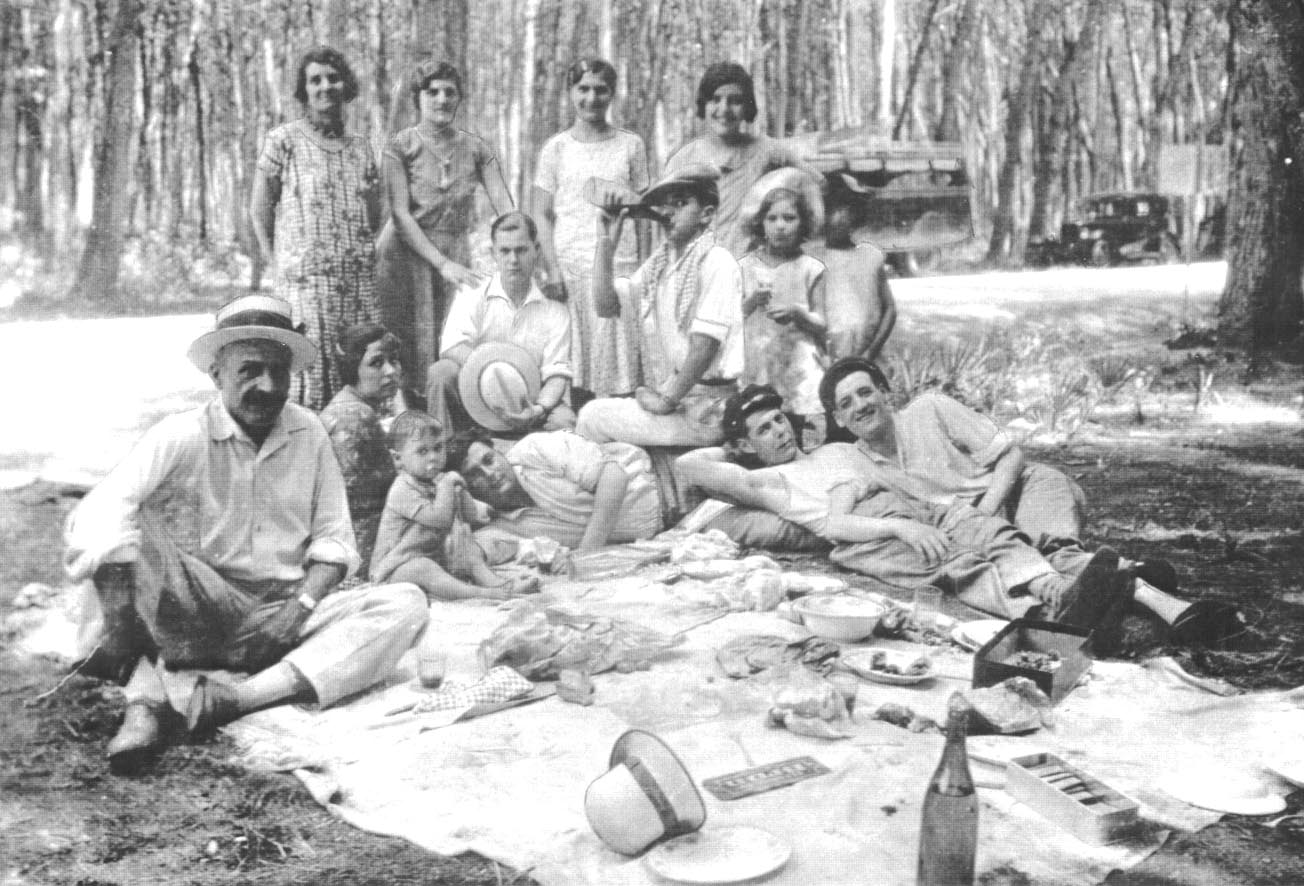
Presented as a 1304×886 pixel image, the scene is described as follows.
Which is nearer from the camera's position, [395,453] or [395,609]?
[395,609]

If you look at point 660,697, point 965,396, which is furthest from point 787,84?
point 660,697

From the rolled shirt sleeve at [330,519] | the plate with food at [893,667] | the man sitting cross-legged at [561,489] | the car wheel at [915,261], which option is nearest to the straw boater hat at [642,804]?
the plate with food at [893,667]

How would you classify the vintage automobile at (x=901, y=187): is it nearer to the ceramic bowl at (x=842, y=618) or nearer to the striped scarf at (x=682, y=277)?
the striped scarf at (x=682, y=277)

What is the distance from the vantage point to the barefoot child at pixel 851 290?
17.5 feet

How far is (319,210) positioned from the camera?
14.7 feet

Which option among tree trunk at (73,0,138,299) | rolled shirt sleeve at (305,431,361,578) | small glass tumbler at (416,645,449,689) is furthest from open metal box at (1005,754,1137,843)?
tree trunk at (73,0,138,299)

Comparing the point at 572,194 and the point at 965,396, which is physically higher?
the point at 572,194

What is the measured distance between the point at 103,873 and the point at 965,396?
3.68 m

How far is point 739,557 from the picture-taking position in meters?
5.11

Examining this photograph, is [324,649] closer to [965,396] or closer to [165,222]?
[165,222]

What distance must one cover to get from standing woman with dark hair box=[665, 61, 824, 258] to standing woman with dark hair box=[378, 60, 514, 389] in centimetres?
76

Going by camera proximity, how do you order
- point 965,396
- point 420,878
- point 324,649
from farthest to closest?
point 965,396, point 324,649, point 420,878

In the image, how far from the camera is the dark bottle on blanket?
119 inches

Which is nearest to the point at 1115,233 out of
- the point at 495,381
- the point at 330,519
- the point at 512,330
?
the point at 512,330
